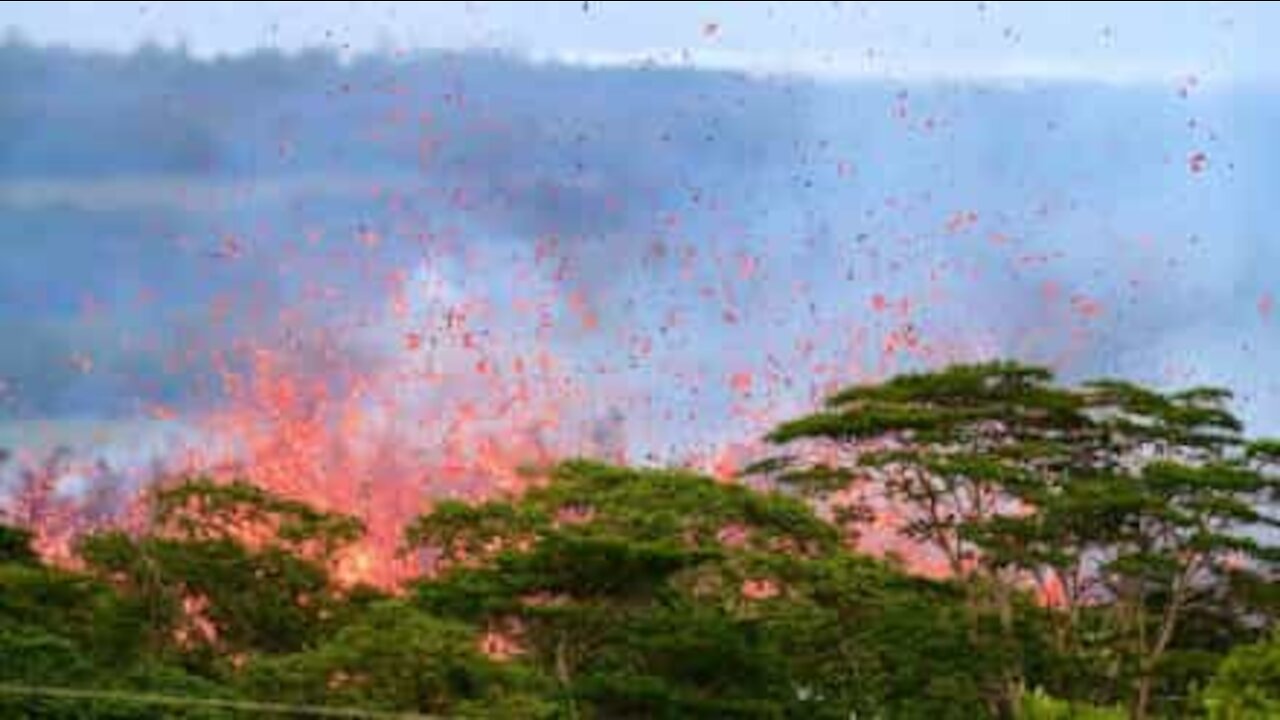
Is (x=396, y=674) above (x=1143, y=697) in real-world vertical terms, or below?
below

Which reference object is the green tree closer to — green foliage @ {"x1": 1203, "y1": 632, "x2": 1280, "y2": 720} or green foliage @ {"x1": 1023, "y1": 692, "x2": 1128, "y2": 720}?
green foliage @ {"x1": 1023, "y1": 692, "x2": 1128, "y2": 720}

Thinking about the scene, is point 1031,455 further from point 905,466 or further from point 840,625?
point 840,625

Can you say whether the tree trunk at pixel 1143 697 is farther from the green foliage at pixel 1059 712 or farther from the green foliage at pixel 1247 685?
the green foliage at pixel 1247 685

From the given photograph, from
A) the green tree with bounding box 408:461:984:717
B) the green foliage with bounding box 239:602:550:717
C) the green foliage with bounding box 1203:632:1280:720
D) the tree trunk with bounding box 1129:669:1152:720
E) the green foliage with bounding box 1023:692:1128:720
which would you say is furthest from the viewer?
the tree trunk with bounding box 1129:669:1152:720

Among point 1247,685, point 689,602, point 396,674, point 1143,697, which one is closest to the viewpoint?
point 1247,685

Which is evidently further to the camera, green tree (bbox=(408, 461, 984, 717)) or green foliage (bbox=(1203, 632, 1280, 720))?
green tree (bbox=(408, 461, 984, 717))

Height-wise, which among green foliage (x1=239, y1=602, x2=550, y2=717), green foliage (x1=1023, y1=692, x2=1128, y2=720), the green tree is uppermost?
the green tree

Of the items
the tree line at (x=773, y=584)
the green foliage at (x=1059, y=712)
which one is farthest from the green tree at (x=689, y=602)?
the green foliage at (x=1059, y=712)

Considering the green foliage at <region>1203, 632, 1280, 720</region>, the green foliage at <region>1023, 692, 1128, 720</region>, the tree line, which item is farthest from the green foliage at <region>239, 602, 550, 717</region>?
the green foliage at <region>1203, 632, 1280, 720</region>

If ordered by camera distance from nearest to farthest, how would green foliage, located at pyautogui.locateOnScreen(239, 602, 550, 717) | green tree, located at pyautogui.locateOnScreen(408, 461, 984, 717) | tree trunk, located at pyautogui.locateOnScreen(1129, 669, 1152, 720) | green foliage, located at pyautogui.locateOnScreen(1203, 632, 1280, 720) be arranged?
1. green foliage, located at pyautogui.locateOnScreen(1203, 632, 1280, 720)
2. green foliage, located at pyautogui.locateOnScreen(239, 602, 550, 717)
3. green tree, located at pyautogui.locateOnScreen(408, 461, 984, 717)
4. tree trunk, located at pyautogui.locateOnScreen(1129, 669, 1152, 720)

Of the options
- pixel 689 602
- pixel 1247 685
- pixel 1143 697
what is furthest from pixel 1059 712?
pixel 1143 697

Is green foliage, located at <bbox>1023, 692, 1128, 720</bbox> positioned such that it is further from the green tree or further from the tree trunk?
the tree trunk

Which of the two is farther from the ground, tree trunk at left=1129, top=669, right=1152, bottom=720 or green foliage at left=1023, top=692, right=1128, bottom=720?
tree trunk at left=1129, top=669, right=1152, bottom=720

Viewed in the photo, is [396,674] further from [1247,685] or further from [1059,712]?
[1247,685]
